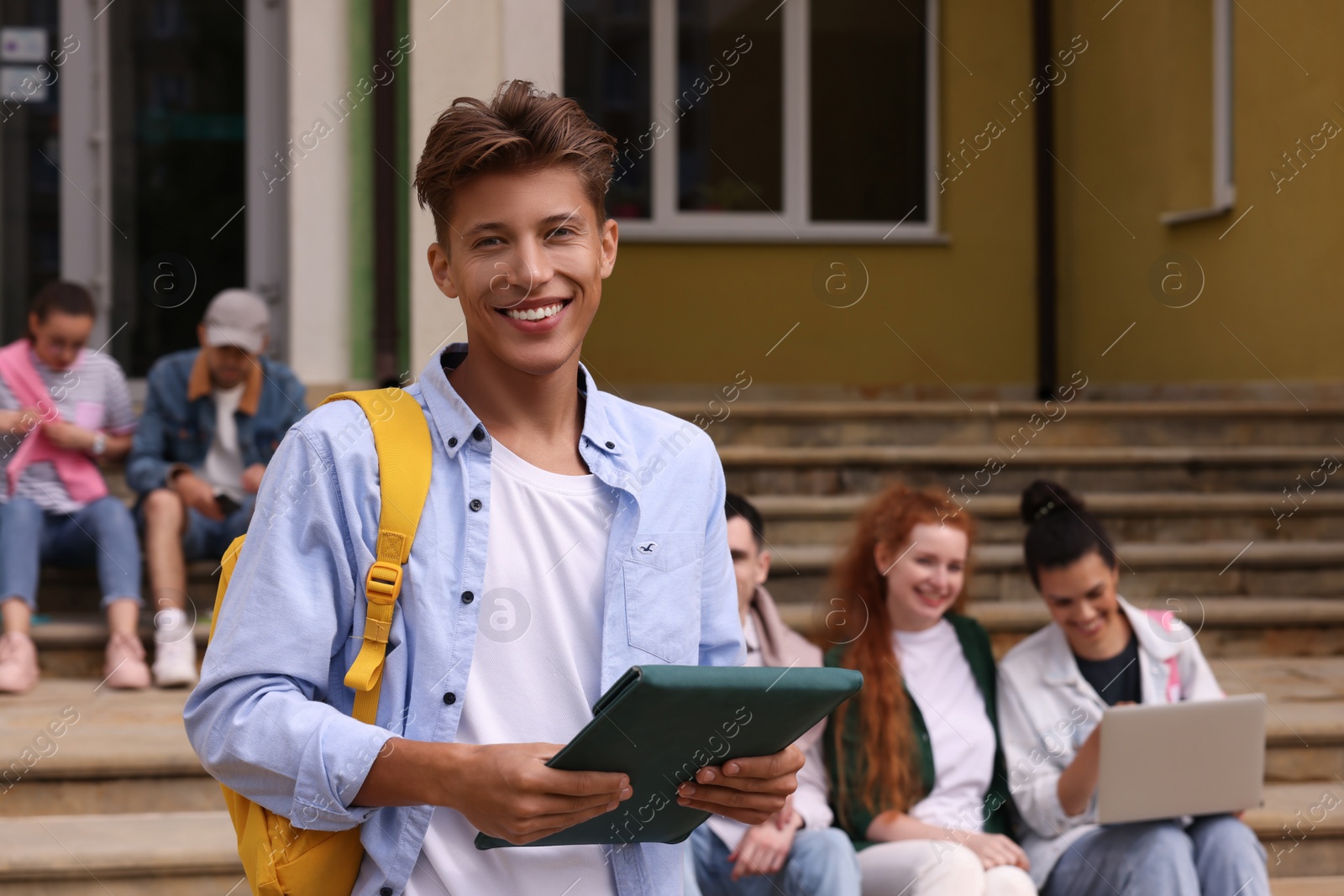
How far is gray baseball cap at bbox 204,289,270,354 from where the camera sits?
15.4ft

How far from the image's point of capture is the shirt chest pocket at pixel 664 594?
56.6 inches

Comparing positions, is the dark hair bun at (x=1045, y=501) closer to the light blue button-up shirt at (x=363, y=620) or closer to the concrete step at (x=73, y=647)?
the light blue button-up shirt at (x=363, y=620)

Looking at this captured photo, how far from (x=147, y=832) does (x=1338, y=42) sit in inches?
233

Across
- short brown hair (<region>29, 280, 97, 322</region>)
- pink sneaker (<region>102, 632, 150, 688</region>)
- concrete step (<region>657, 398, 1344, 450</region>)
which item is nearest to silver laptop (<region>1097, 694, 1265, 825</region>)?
pink sneaker (<region>102, 632, 150, 688</region>)

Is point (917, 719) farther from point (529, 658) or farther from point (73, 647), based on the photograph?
point (73, 647)

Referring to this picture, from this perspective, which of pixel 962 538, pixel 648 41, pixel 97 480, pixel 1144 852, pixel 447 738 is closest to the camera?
pixel 447 738

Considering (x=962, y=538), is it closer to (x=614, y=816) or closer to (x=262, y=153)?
(x=614, y=816)

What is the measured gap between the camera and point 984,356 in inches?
328

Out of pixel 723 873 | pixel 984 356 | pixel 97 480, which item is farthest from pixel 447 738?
pixel 984 356

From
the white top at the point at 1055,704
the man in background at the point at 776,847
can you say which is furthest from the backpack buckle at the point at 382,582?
the white top at the point at 1055,704

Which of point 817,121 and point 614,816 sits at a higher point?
point 817,121

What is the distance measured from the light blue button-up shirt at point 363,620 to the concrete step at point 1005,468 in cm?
398

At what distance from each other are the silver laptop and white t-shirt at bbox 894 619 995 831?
1.10 ft

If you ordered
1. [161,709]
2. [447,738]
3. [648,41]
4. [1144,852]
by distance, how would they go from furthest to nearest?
[648,41]
[161,709]
[1144,852]
[447,738]
